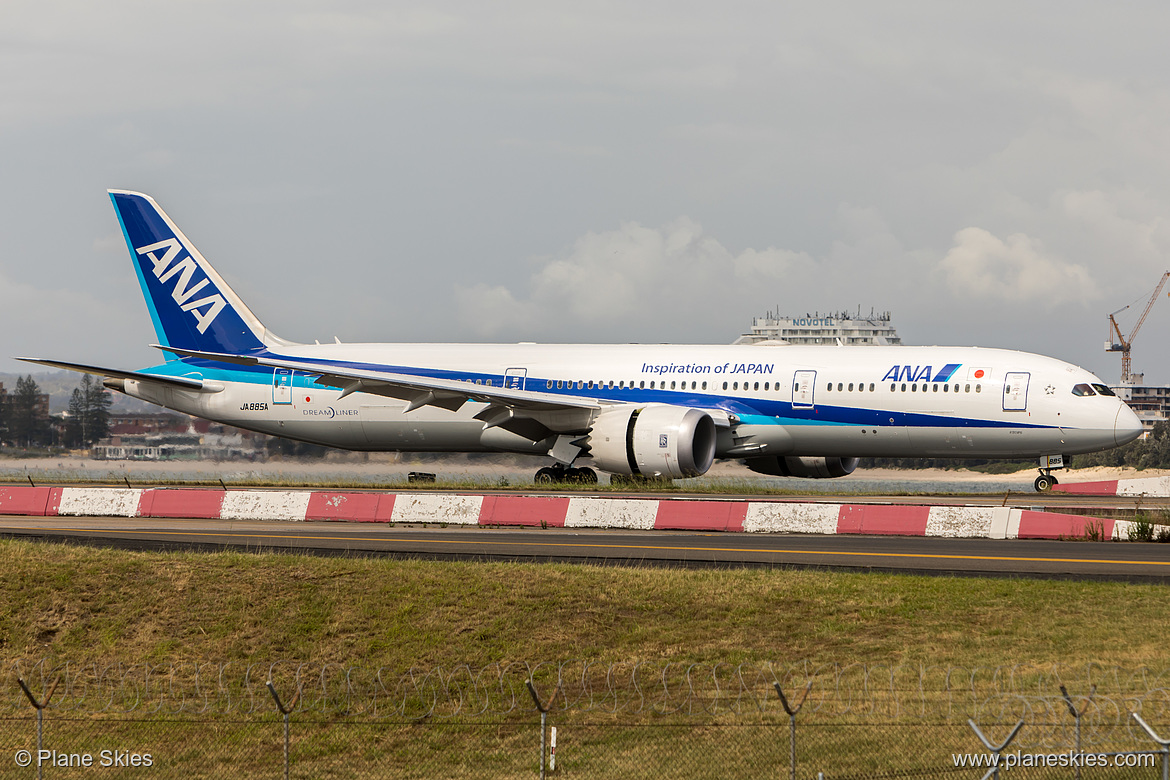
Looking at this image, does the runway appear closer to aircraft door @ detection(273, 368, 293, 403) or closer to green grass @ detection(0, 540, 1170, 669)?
green grass @ detection(0, 540, 1170, 669)

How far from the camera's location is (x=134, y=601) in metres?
17.8

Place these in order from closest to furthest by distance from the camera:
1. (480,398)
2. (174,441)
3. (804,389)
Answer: (804,389) < (480,398) < (174,441)

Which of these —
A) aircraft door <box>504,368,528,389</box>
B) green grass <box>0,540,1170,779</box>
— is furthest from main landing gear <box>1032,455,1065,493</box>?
green grass <box>0,540,1170,779</box>

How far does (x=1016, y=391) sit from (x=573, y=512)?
1301cm

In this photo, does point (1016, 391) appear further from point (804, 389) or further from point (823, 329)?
point (823, 329)

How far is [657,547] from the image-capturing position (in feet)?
72.0

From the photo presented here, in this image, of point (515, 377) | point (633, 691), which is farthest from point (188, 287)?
point (633, 691)

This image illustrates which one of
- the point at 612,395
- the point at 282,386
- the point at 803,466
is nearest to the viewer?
the point at 612,395

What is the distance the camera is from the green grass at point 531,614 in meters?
14.9

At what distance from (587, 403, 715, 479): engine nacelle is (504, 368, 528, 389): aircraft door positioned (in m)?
→ 4.87

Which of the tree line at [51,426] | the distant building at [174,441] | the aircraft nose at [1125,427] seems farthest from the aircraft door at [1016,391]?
the tree line at [51,426]

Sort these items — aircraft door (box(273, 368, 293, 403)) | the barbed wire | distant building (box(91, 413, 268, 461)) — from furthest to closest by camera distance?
1. distant building (box(91, 413, 268, 461))
2. aircraft door (box(273, 368, 293, 403))
3. the barbed wire

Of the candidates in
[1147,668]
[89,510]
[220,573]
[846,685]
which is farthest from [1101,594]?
[89,510]

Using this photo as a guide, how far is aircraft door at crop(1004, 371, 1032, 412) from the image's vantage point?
31.2 meters
